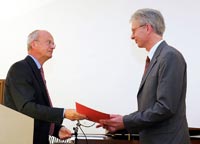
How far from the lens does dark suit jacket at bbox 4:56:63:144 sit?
2143 mm

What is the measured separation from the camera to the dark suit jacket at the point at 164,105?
1.74m

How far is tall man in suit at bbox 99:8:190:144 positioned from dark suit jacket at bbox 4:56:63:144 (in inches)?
16.3

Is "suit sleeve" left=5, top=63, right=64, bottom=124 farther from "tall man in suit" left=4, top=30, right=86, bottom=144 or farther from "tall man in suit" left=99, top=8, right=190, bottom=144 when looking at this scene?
"tall man in suit" left=99, top=8, right=190, bottom=144

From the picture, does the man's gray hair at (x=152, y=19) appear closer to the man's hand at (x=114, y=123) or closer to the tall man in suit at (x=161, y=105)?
the tall man in suit at (x=161, y=105)

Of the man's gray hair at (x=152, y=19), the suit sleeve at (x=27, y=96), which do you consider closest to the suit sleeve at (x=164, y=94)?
the man's gray hair at (x=152, y=19)

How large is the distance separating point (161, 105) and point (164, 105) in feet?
0.05

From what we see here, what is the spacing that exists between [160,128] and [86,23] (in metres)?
2.30

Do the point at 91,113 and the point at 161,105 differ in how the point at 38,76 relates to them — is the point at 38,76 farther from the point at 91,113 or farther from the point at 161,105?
the point at 161,105

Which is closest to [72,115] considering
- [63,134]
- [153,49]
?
[63,134]

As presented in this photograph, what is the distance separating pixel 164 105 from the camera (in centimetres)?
172

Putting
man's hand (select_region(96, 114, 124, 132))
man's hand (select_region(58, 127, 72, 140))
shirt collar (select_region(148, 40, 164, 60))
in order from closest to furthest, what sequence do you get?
man's hand (select_region(96, 114, 124, 132))
shirt collar (select_region(148, 40, 164, 60))
man's hand (select_region(58, 127, 72, 140))

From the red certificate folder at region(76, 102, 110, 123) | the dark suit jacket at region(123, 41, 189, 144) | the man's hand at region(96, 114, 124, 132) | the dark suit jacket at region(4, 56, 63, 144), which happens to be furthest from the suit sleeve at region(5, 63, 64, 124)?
the dark suit jacket at region(123, 41, 189, 144)

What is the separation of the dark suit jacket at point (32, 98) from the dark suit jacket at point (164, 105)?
0.56 meters

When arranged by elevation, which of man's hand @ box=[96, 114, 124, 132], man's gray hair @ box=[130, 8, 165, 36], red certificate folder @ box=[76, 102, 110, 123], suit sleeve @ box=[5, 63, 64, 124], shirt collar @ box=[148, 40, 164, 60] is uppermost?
man's gray hair @ box=[130, 8, 165, 36]
